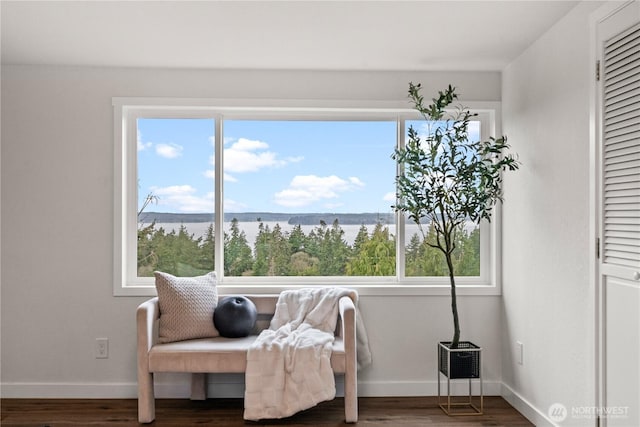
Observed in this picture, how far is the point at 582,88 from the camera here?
3.09 m

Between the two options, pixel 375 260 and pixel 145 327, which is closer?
pixel 145 327

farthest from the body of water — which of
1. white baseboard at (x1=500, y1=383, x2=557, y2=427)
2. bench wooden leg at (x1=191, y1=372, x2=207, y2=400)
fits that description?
white baseboard at (x1=500, y1=383, x2=557, y2=427)

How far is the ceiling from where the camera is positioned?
317 centimetres

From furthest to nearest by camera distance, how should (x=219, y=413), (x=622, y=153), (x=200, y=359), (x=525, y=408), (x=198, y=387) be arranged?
(x=198, y=387) → (x=219, y=413) → (x=525, y=408) → (x=200, y=359) → (x=622, y=153)

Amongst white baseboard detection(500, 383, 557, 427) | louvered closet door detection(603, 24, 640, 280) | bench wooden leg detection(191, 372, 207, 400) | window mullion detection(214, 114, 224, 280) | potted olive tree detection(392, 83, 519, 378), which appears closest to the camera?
louvered closet door detection(603, 24, 640, 280)

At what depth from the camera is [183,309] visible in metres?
3.95

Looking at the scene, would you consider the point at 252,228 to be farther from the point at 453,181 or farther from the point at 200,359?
the point at 453,181

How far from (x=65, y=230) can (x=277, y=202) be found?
1502 mm

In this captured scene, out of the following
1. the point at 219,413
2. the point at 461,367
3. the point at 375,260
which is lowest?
the point at 219,413

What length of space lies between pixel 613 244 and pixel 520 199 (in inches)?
47.7

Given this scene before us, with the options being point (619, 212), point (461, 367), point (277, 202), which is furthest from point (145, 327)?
point (619, 212)

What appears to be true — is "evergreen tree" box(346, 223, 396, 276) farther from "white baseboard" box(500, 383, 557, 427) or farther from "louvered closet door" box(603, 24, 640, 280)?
"louvered closet door" box(603, 24, 640, 280)

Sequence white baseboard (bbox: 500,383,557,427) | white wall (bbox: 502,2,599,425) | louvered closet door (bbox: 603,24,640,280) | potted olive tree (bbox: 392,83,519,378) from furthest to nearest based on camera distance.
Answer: potted olive tree (bbox: 392,83,519,378), white baseboard (bbox: 500,383,557,427), white wall (bbox: 502,2,599,425), louvered closet door (bbox: 603,24,640,280)

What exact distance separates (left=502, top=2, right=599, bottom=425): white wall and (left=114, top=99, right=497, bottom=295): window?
48cm
